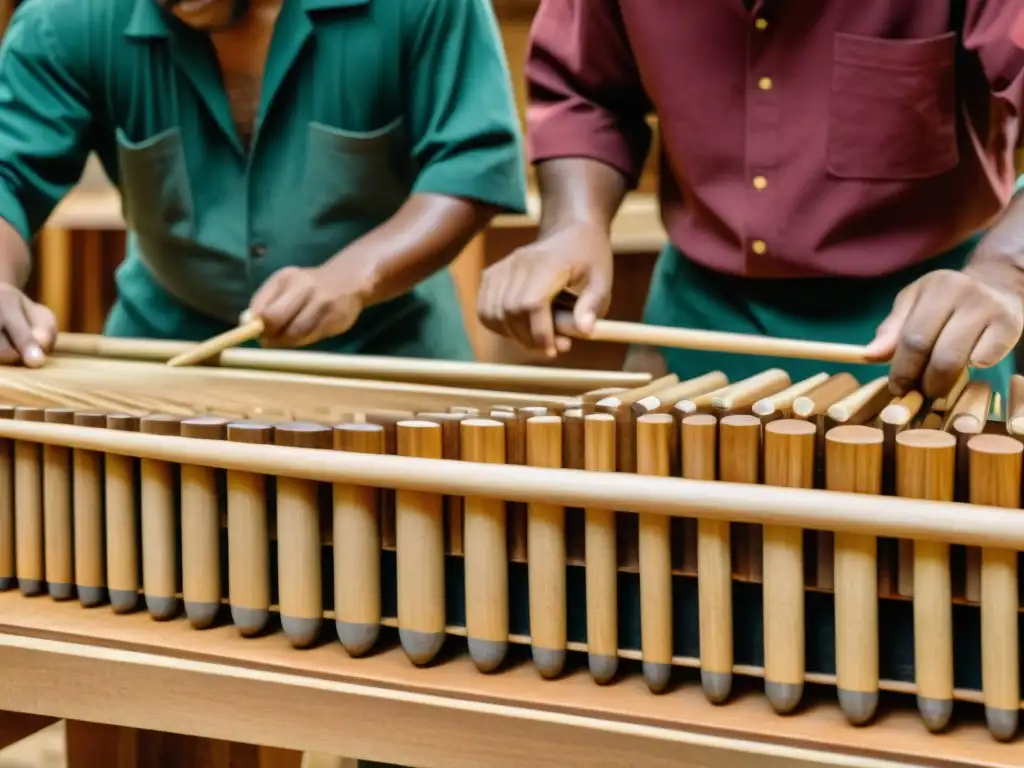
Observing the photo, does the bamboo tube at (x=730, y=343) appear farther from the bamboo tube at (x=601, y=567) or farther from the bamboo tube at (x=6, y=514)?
the bamboo tube at (x=6, y=514)

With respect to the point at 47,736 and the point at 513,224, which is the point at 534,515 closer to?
the point at 47,736

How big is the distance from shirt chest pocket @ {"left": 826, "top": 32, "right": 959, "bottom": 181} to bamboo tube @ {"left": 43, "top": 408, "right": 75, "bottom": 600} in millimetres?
886

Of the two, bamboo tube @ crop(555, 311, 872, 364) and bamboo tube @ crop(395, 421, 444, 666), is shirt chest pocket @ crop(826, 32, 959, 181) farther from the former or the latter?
bamboo tube @ crop(395, 421, 444, 666)

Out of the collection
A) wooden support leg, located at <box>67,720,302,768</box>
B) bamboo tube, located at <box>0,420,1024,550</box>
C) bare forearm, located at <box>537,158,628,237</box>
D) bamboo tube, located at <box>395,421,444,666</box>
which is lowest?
wooden support leg, located at <box>67,720,302,768</box>

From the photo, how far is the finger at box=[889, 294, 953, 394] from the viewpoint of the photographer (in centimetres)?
96

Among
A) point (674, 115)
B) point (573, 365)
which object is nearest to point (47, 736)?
point (573, 365)

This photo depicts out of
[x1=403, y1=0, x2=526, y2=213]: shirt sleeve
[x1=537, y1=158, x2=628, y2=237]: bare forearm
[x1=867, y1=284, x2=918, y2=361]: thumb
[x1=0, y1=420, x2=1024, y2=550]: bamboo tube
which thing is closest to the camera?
[x1=0, y1=420, x2=1024, y2=550]: bamboo tube

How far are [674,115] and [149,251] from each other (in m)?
0.79

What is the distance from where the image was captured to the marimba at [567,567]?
0.81 metres

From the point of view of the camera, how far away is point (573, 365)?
9.75 ft

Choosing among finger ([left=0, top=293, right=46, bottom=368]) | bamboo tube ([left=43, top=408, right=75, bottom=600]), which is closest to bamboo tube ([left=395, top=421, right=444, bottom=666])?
bamboo tube ([left=43, top=408, right=75, bottom=600])

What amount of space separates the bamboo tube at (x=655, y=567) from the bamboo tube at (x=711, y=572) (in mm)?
19

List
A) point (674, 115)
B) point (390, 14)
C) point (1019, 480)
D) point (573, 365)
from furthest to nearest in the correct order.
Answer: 1. point (573, 365)
2. point (390, 14)
3. point (674, 115)
4. point (1019, 480)

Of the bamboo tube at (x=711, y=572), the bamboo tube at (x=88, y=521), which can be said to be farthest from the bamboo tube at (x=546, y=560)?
the bamboo tube at (x=88, y=521)
